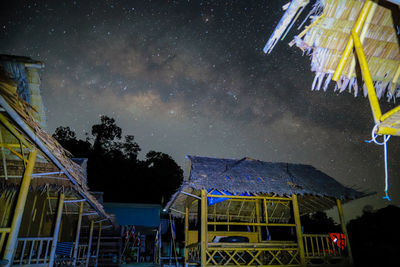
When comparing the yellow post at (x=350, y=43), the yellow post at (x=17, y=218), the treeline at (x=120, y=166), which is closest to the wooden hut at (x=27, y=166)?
the yellow post at (x=17, y=218)

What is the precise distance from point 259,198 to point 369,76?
22.0 ft

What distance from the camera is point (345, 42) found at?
3619 mm

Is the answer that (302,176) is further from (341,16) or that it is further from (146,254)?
(146,254)

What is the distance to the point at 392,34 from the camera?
3463mm

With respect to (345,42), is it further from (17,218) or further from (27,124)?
(17,218)

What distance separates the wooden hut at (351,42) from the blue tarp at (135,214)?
2146cm

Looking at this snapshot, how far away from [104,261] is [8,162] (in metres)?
11.2

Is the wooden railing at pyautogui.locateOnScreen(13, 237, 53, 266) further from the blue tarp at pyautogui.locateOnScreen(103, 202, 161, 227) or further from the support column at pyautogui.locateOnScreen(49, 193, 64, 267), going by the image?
the blue tarp at pyautogui.locateOnScreen(103, 202, 161, 227)

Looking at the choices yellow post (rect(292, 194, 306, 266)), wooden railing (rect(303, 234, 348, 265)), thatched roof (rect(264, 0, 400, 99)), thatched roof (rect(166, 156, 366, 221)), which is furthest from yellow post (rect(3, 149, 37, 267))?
wooden railing (rect(303, 234, 348, 265))

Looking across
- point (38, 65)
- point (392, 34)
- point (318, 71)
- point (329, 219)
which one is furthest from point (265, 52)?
point (329, 219)

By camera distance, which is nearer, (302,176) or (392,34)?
(392,34)

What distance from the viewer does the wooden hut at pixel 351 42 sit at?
10.2 feet

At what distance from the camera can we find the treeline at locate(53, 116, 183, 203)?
112 feet

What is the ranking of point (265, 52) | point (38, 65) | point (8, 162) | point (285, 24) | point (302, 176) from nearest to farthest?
1. point (285, 24)
2. point (265, 52)
3. point (38, 65)
4. point (8, 162)
5. point (302, 176)
